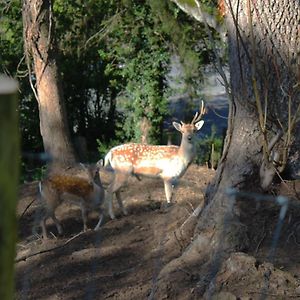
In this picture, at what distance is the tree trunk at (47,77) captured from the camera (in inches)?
400

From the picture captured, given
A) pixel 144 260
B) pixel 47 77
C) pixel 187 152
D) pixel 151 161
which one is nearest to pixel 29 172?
pixel 47 77

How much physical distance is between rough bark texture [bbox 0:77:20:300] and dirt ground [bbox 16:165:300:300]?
272 cm

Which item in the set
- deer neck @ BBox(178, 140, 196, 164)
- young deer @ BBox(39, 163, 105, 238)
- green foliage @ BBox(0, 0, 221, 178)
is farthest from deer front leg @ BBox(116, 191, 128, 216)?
green foliage @ BBox(0, 0, 221, 178)

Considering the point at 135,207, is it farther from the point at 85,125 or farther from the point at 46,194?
the point at 85,125

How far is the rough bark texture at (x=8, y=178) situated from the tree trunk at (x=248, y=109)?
4.15m

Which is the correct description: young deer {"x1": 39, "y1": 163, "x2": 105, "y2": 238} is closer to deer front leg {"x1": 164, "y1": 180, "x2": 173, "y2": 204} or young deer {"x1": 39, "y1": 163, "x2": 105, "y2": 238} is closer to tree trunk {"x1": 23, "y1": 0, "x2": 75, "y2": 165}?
deer front leg {"x1": 164, "y1": 180, "x2": 173, "y2": 204}

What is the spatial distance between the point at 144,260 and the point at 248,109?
1.53 metres

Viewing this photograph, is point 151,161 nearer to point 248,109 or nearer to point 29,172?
point 248,109

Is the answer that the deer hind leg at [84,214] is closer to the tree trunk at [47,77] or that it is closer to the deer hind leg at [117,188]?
the deer hind leg at [117,188]

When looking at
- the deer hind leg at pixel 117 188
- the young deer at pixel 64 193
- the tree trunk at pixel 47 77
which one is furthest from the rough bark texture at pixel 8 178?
the tree trunk at pixel 47 77

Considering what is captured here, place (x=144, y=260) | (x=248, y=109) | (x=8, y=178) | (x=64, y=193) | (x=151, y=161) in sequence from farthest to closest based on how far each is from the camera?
1. (x=151, y=161)
2. (x=64, y=193)
3. (x=144, y=260)
4. (x=248, y=109)
5. (x=8, y=178)

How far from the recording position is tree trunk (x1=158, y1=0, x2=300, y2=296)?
215 inches

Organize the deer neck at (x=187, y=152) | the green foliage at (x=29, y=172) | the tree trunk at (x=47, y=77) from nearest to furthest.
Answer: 1. the deer neck at (x=187, y=152)
2. the tree trunk at (x=47, y=77)
3. the green foliage at (x=29, y=172)

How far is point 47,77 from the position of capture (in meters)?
10.6
